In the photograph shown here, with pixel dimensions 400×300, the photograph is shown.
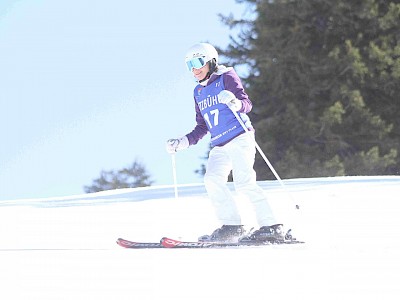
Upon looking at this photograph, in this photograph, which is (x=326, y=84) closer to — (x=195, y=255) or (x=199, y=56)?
(x=199, y=56)

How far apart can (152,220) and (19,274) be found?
319cm

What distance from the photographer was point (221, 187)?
540cm

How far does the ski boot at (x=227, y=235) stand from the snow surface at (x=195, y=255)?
45cm

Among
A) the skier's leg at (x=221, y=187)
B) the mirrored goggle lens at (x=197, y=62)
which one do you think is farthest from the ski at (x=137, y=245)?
the mirrored goggle lens at (x=197, y=62)

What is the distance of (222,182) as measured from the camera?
539 centimetres

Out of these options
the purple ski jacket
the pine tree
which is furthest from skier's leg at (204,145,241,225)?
the pine tree

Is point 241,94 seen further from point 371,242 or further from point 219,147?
point 371,242

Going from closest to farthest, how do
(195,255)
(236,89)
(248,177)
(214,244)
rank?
(195,255) < (214,244) < (248,177) < (236,89)

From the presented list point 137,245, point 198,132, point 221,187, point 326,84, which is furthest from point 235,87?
point 326,84

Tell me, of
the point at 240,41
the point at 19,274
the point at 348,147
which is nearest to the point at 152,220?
the point at 19,274

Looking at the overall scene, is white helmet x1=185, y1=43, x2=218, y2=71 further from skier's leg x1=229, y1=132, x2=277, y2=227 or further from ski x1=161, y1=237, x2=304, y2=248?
ski x1=161, y1=237, x2=304, y2=248

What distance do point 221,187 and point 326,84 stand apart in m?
14.1

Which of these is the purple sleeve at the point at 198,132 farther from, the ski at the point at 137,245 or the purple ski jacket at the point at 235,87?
the ski at the point at 137,245

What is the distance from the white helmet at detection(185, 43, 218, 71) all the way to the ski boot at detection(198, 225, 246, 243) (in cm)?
127
